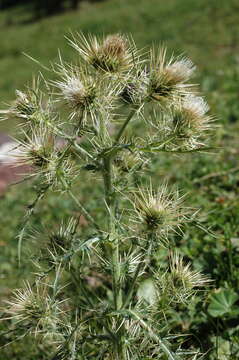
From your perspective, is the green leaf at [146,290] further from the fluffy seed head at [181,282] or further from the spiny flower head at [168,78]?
the spiny flower head at [168,78]

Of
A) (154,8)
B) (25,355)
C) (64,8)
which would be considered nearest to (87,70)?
(25,355)

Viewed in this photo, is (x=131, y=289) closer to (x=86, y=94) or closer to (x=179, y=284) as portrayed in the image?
(x=179, y=284)

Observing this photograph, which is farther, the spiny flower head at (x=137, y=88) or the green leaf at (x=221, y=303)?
the green leaf at (x=221, y=303)

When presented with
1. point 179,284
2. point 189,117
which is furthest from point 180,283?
point 189,117

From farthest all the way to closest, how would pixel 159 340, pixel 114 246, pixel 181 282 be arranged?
pixel 181 282
pixel 114 246
pixel 159 340

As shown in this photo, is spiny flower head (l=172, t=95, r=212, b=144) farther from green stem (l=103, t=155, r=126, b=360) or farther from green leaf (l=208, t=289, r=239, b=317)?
green leaf (l=208, t=289, r=239, b=317)

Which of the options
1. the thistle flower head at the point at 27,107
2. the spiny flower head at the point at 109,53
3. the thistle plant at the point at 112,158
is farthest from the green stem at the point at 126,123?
the thistle flower head at the point at 27,107

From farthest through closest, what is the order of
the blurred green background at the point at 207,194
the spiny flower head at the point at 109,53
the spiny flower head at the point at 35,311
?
1. the blurred green background at the point at 207,194
2. the spiny flower head at the point at 35,311
3. the spiny flower head at the point at 109,53
